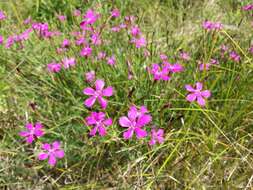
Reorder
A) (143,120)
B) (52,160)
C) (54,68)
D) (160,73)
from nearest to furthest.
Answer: (143,120) < (52,160) < (160,73) < (54,68)

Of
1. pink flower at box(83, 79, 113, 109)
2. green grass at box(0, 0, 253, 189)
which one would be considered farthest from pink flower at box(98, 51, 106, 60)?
pink flower at box(83, 79, 113, 109)

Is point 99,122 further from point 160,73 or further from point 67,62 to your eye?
point 67,62

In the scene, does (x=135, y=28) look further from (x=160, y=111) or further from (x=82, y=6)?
(x=82, y=6)

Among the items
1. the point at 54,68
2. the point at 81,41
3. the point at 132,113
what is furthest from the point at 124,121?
the point at 81,41

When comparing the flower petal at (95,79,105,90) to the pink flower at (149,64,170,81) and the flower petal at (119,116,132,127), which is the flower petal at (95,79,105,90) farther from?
the pink flower at (149,64,170,81)

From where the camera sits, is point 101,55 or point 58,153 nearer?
point 58,153

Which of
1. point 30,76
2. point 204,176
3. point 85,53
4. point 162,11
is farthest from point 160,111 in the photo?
point 162,11
